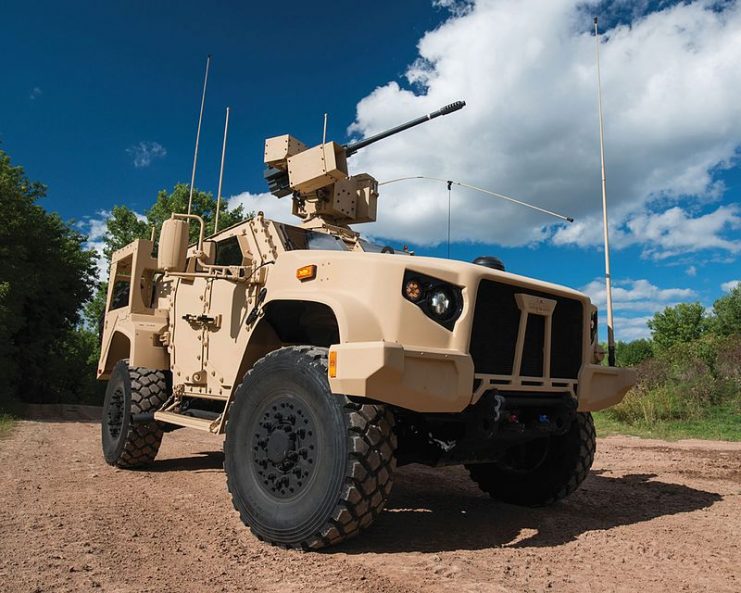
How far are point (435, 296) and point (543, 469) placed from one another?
6.91 feet

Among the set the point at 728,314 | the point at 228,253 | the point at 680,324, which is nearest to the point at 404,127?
the point at 228,253

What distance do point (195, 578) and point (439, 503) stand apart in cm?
241

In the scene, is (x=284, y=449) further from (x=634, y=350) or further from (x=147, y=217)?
(x=634, y=350)

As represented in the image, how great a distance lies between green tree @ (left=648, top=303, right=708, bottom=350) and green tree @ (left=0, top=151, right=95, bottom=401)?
50.7 metres

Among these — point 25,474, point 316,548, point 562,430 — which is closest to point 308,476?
point 316,548

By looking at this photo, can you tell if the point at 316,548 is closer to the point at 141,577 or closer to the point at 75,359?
the point at 141,577

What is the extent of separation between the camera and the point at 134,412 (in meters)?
5.56

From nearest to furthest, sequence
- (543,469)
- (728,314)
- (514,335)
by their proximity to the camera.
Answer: (514,335) → (543,469) → (728,314)

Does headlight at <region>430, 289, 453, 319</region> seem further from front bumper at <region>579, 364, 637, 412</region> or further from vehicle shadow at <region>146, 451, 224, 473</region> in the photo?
vehicle shadow at <region>146, 451, 224, 473</region>

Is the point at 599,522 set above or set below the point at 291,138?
below

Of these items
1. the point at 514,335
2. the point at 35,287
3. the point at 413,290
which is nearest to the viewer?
the point at 413,290

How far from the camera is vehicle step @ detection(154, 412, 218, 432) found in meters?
4.34

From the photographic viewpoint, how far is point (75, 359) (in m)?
25.4

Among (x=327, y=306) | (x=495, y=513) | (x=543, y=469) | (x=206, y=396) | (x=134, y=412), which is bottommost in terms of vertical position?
(x=495, y=513)
